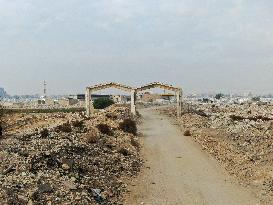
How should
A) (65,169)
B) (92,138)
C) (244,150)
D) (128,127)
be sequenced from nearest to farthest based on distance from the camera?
(65,169) → (92,138) → (244,150) → (128,127)

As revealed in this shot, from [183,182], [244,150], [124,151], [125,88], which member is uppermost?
[125,88]

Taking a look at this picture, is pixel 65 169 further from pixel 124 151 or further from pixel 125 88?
pixel 125 88

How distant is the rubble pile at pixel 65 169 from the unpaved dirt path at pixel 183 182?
0.86 metres

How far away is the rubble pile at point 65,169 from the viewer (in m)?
17.3

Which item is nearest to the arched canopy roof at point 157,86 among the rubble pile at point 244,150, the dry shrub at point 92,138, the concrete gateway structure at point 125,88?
the concrete gateway structure at point 125,88

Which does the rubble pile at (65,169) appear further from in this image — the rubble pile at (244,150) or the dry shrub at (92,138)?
the rubble pile at (244,150)

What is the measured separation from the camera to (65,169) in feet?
70.5

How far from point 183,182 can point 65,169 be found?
211 inches

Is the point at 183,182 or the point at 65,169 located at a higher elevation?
the point at 65,169

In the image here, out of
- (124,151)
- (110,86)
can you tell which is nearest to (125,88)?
(110,86)

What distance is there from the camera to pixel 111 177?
2302cm

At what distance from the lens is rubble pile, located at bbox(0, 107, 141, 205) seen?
1734 centimetres

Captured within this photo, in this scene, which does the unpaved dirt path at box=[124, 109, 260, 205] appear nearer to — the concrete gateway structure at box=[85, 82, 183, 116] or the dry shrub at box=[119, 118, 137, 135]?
the dry shrub at box=[119, 118, 137, 135]

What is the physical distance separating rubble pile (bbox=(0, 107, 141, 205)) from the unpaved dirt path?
0.86m
